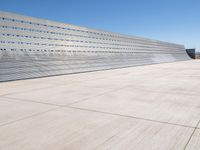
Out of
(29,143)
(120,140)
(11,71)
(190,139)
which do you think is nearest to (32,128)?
(29,143)

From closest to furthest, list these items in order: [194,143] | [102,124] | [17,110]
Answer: [194,143] < [102,124] < [17,110]

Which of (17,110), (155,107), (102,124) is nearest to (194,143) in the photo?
(102,124)

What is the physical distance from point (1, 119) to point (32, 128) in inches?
31.5

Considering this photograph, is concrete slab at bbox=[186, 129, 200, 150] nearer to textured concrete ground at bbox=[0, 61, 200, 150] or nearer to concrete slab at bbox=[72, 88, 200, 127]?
textured concrete ground at bbox=[0, 61, 200, 150]

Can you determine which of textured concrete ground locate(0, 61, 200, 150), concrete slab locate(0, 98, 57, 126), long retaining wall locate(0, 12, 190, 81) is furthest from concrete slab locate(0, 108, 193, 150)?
long retaining wall locate(0, 12, 190, 81)

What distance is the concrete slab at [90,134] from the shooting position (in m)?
2.03

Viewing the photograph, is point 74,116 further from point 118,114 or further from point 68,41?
point 68,41

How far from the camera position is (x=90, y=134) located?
2326 millimetres

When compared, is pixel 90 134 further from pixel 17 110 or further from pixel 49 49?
pixel 49 49

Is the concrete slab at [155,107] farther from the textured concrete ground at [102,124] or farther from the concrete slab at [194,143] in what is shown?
the concrete slab at [194,143]

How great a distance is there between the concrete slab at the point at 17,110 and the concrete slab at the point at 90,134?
0.26 m

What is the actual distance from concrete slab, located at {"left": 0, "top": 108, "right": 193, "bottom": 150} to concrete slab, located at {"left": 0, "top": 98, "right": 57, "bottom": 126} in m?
0.26

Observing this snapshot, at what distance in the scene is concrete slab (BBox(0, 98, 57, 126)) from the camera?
301cm

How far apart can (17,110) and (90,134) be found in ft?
6.16
